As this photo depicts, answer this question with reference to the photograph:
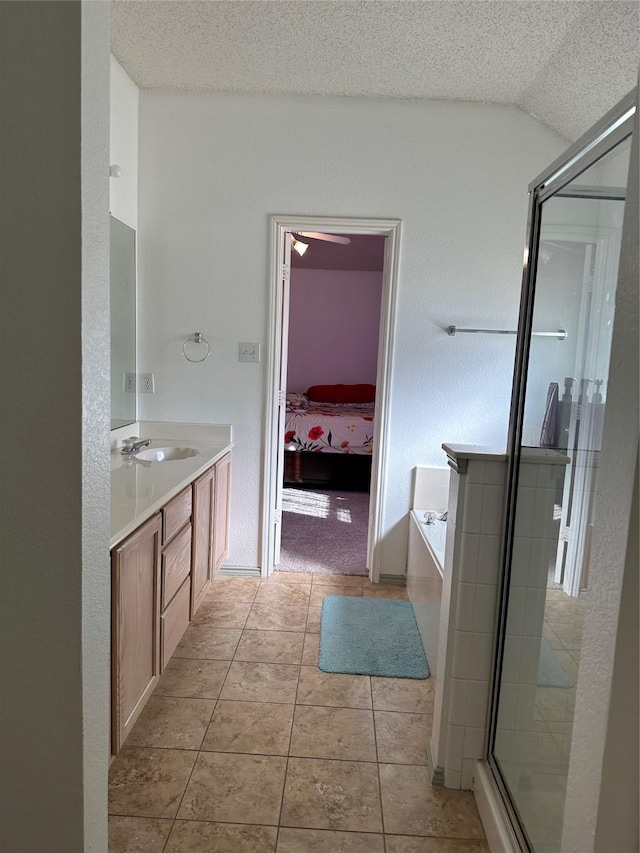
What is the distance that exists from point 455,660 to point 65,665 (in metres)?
1.23

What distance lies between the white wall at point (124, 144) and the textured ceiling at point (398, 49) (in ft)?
0.27

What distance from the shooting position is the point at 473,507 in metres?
1.73

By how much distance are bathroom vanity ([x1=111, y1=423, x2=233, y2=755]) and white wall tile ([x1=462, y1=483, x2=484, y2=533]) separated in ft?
3.24

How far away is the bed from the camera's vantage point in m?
5.36

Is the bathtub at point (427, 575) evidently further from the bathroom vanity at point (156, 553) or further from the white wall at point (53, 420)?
the white wall at point (53, 420)

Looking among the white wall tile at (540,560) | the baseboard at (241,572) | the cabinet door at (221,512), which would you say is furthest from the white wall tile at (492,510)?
the baseboard at (241,572)

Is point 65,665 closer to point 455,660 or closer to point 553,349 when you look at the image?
point 455,660

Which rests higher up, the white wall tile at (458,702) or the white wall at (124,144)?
the white wall at (124,144)

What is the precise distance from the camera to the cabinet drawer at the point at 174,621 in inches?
83.9

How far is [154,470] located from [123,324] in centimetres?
108

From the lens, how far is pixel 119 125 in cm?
293

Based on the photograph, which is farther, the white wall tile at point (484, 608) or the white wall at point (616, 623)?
the white wall tile at point (484, 608)

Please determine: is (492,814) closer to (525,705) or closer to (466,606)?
(525,705)

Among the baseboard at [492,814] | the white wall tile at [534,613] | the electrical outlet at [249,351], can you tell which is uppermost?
the electrical outlet at [249,351]
